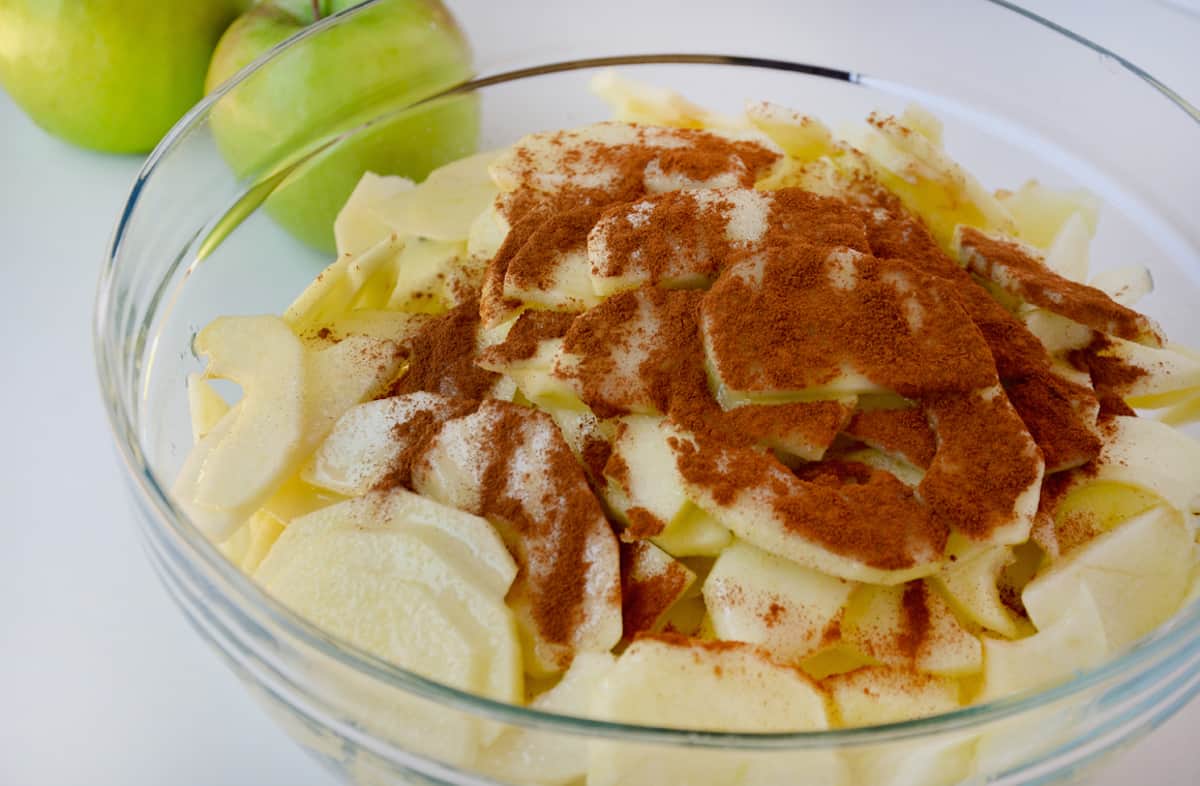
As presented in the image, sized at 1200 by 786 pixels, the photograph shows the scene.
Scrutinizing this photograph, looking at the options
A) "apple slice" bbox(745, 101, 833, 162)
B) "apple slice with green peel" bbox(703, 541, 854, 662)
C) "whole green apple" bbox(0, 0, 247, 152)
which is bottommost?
"whole green apple" bbox(0, 0, 247, 152)

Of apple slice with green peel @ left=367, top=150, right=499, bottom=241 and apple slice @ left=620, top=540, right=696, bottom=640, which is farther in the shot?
apple slice with green peel @ left=367, top=150, right=499, bottom=241

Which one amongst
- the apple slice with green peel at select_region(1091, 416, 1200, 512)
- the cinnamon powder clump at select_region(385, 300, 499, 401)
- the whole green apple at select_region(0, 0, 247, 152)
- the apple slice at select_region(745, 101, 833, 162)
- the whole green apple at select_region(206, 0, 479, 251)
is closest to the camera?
the apple slice with green peel at select_region(1091, 416, 1200, 512)

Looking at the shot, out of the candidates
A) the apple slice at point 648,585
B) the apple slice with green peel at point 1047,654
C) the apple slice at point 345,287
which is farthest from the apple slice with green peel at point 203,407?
the apple slice with green peel at point 1047,654

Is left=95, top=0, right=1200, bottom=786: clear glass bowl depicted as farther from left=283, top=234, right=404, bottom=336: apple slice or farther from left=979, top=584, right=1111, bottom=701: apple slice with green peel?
left=283, top=234, right=404, bottom=336: apple slice

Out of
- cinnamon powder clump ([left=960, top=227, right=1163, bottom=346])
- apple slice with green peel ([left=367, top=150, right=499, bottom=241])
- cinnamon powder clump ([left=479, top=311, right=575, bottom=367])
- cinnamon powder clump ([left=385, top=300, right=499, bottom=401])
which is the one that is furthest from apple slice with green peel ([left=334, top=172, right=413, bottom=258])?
cinnamon powder clump ([left=960, top=227, right=1163, bottom=346])

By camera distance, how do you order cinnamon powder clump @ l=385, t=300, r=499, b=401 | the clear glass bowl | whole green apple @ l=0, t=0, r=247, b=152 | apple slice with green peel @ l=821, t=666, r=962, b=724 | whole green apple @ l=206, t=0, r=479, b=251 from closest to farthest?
the clear glass bowl
apple slice with green peel @ l=821, t=666, r=962, b=724
cinnamon powder clump @ l=385, t=300, r=499, b=401
whole green apple @ l=206, t=0, r=479, b=251
whole green apple @ l=0, t=0, r=247, b=152

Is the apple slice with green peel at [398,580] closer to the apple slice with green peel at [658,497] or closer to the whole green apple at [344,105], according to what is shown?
the apple slice with green peel at [658,497]
